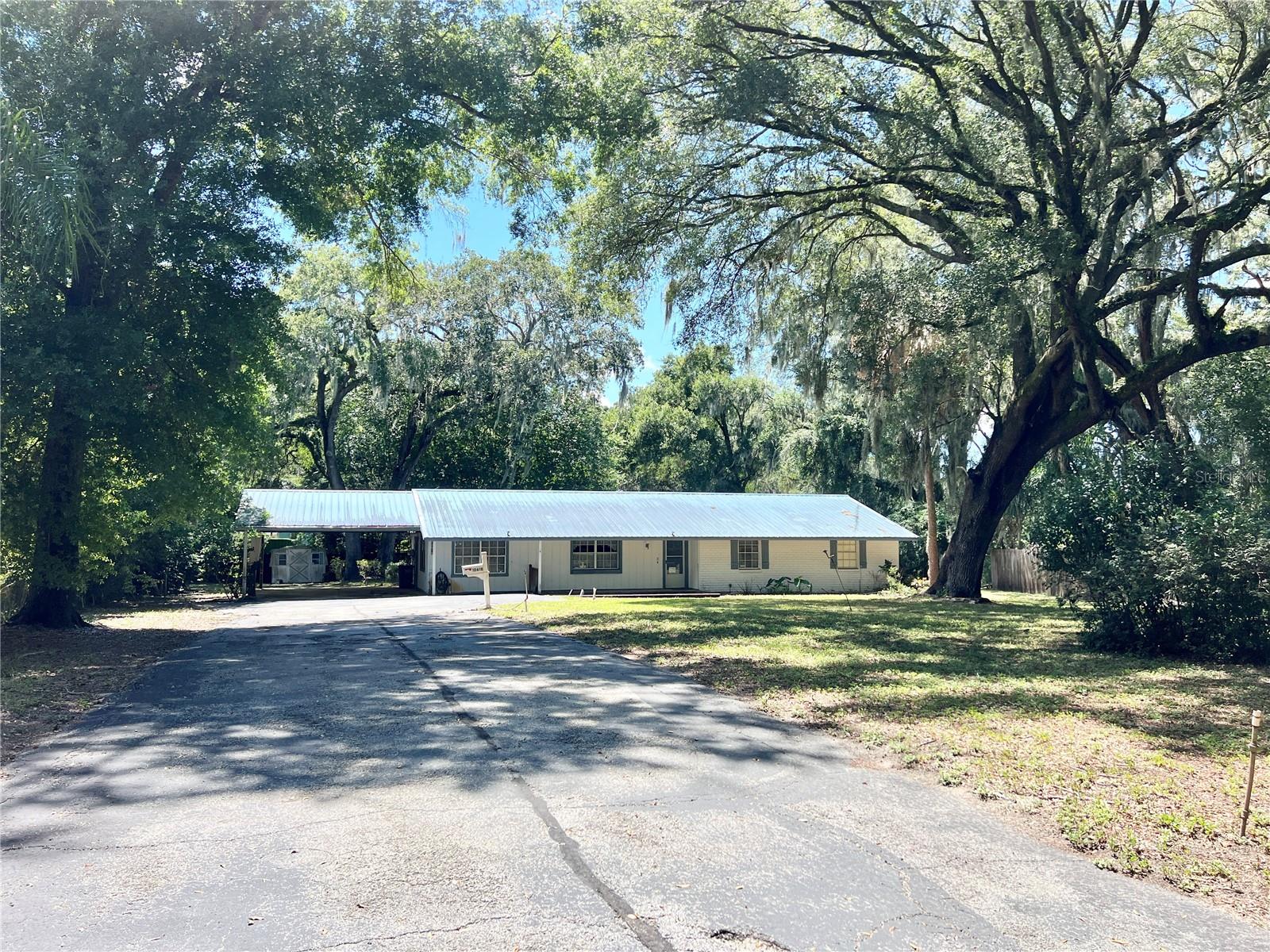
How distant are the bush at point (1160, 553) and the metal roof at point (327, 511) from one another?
827 inches

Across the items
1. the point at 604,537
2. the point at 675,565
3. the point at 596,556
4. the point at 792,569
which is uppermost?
the point at 604,537

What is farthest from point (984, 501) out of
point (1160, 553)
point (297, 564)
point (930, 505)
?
point (297, 564)

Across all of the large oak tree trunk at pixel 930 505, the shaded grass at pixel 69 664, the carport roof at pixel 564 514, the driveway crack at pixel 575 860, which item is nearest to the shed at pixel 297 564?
the carport roof at pixel 564 514

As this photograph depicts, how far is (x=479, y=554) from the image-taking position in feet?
92.6

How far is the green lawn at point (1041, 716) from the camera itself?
15.2 feet

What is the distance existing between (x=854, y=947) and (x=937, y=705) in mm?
5000

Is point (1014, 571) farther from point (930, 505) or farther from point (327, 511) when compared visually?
point (327, 511)

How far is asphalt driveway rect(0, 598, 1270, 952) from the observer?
3484mm

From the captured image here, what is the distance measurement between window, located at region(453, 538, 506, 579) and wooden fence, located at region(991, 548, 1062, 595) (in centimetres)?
1796

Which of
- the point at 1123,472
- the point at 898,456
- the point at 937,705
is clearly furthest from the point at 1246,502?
the point at 898,456

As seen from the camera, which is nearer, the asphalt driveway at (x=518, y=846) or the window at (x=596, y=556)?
the asphalt driveway at (x=518, y=846)

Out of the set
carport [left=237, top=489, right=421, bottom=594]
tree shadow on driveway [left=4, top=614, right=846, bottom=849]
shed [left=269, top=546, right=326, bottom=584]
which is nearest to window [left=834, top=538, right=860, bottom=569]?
carport [left=237, top=489, right=421, bottom=594]

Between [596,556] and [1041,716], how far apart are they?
883 inches

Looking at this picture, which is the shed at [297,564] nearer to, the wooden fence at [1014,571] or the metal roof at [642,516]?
the metal roof at [642,516]
